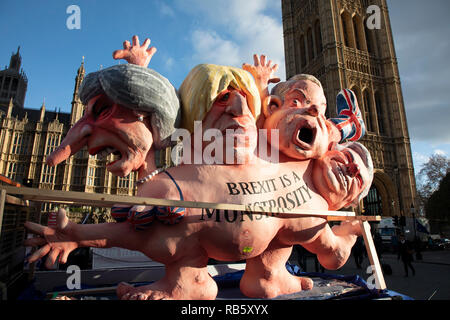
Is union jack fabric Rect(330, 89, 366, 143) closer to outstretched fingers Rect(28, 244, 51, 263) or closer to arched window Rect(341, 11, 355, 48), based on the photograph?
outstretched fingers Rect(28, 244, 51, 263)

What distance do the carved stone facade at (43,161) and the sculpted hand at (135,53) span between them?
71.8 feet

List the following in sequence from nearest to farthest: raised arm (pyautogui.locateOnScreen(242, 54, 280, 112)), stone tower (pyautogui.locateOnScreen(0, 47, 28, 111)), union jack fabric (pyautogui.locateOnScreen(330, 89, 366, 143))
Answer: raised arm (pyautogui.locateOnScreen(242, 54, 280, 112)) → union jack fabric (pyautogui.locateOnScreen(330, 89, 366, 143)) → stone tower (pyautogui.locateOnScreen(0, 47, 28, 111))

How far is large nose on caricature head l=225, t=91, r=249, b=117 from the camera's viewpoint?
225 cm

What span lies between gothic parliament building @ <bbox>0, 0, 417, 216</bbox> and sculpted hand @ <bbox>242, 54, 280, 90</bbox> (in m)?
21.2

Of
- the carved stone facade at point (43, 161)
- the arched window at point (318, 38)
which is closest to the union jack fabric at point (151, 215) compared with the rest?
the carved stone facade at point (43, 161)

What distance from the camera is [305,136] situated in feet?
8.45

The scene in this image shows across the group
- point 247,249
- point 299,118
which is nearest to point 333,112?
point 299,118

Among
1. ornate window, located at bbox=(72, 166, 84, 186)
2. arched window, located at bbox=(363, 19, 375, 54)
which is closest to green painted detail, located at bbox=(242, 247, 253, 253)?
ornate window, located at bbox=(72, 166, 84, 186)

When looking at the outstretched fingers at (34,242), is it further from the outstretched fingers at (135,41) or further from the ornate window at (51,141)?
the ornate window at (51,141)

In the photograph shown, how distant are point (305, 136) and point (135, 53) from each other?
5.57ft

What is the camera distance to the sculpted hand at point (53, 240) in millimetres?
1702
